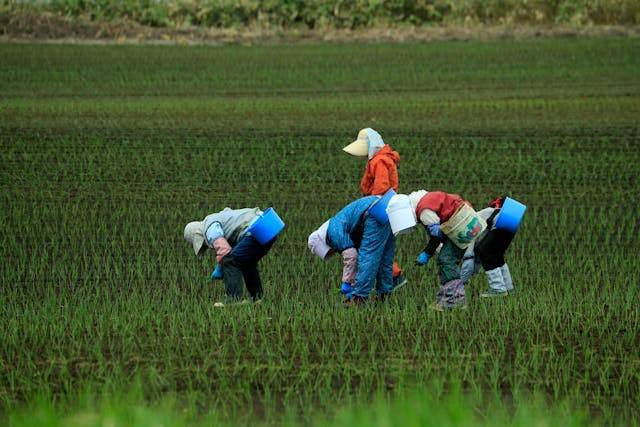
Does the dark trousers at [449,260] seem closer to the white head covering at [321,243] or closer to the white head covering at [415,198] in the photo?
the white head covering at [415,198]

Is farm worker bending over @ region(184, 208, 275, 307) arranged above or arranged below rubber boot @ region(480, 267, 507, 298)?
above

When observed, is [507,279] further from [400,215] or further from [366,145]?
[366,145]

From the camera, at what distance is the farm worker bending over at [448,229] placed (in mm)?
9750

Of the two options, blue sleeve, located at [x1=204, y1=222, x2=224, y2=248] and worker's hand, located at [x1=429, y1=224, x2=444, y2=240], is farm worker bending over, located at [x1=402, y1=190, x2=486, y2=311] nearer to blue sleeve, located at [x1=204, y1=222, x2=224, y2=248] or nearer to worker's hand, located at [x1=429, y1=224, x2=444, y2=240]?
worker's hand, located at [x1=429, y1=224, x2=444, y2=240]

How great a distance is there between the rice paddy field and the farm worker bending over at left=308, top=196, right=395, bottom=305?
0.24 meters

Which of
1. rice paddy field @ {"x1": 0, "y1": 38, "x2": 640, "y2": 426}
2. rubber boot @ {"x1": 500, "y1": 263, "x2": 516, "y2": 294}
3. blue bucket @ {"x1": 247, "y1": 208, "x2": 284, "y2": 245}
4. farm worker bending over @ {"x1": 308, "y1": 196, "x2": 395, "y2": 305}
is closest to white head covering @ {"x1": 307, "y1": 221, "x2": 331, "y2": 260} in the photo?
farm worker bending over @ {"x1": 308, "y1": 196, "x2": 395, "y2": 305}

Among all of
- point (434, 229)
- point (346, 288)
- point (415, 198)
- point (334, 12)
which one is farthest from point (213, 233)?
point (334, 12)

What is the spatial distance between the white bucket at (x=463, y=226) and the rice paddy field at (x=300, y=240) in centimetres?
53

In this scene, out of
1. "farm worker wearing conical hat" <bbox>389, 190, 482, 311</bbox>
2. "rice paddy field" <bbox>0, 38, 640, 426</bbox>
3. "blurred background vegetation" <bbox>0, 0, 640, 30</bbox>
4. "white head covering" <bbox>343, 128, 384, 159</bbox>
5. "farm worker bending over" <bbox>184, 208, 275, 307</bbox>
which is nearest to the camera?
"rice paddy field" <bbox>0, 38, 640, 426</bbox>

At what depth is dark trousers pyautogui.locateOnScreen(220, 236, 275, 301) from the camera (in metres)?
9.98

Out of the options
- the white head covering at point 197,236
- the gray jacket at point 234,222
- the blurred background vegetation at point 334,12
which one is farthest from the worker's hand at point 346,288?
the blurred background vegetation at point 334,12

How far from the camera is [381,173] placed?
1035 cm

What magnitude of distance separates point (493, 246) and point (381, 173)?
Result: 3.26ft

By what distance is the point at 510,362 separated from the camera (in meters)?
8.38
